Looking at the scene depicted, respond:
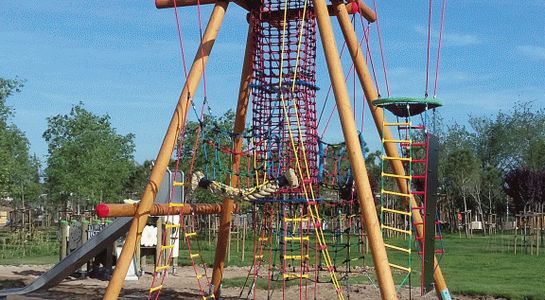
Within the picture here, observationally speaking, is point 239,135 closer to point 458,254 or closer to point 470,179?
point 458,254

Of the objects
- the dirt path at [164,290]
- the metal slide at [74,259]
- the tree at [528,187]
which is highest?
the tree at [528,187]

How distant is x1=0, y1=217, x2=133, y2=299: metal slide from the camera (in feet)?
50.4

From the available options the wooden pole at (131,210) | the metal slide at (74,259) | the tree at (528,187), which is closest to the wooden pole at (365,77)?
the wooden pole at (131,210)

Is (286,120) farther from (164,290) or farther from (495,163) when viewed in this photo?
(495,163)

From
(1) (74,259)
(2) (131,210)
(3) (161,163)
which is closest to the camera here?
(3) (161,163)

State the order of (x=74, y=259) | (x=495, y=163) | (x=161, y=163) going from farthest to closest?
1. (x=495, y=163)
2. (x=74, y=259)
3. (x=161, y=163)

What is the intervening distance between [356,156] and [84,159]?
3721 cm

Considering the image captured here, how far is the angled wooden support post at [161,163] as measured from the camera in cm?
973

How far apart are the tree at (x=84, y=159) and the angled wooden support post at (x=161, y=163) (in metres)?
34.0

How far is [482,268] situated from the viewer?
71.4 feet

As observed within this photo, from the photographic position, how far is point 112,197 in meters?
46.0

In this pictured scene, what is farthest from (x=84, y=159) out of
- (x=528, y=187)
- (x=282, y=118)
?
(x=282, y=118)

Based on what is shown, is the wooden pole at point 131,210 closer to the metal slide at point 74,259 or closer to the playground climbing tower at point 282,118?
the playground climbing tower at point 282,118

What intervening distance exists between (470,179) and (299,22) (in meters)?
44.6
